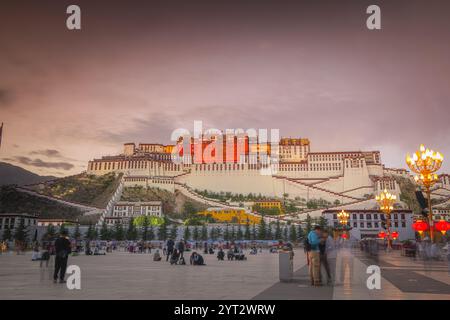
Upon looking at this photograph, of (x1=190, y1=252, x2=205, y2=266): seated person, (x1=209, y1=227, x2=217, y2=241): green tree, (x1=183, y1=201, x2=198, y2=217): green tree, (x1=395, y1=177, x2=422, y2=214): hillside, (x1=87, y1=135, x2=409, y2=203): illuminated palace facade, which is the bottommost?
(x1=209, y1=227, x2=217, y2=241): green tree

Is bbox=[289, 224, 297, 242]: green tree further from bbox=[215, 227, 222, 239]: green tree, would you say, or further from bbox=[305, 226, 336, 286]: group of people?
bbox=[305, 226, 336, 286]: group of people

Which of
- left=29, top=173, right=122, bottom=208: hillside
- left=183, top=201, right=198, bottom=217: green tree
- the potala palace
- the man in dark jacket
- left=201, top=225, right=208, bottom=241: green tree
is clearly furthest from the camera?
the potala palace

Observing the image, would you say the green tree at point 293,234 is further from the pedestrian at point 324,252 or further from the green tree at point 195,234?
the pedestrian at point 324,252

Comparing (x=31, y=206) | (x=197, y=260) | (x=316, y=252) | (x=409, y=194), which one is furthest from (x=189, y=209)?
(x=316, y=252)

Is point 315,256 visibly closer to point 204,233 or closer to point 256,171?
point 204,233

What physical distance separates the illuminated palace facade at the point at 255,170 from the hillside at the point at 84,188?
2.72m

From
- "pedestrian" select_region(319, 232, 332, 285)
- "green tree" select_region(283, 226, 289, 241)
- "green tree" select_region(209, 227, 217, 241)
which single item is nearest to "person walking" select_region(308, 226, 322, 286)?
"pedestrian" select_region(319, 232, 332, 285)

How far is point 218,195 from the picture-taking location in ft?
296

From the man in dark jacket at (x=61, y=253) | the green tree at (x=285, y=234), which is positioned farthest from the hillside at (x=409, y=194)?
the man in dark jacket at (x=61, y=253)

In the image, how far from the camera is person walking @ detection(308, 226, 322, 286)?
7906 mm

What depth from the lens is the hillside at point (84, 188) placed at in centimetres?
8612

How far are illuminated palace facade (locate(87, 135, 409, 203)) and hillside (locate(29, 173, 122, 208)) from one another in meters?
2.72
